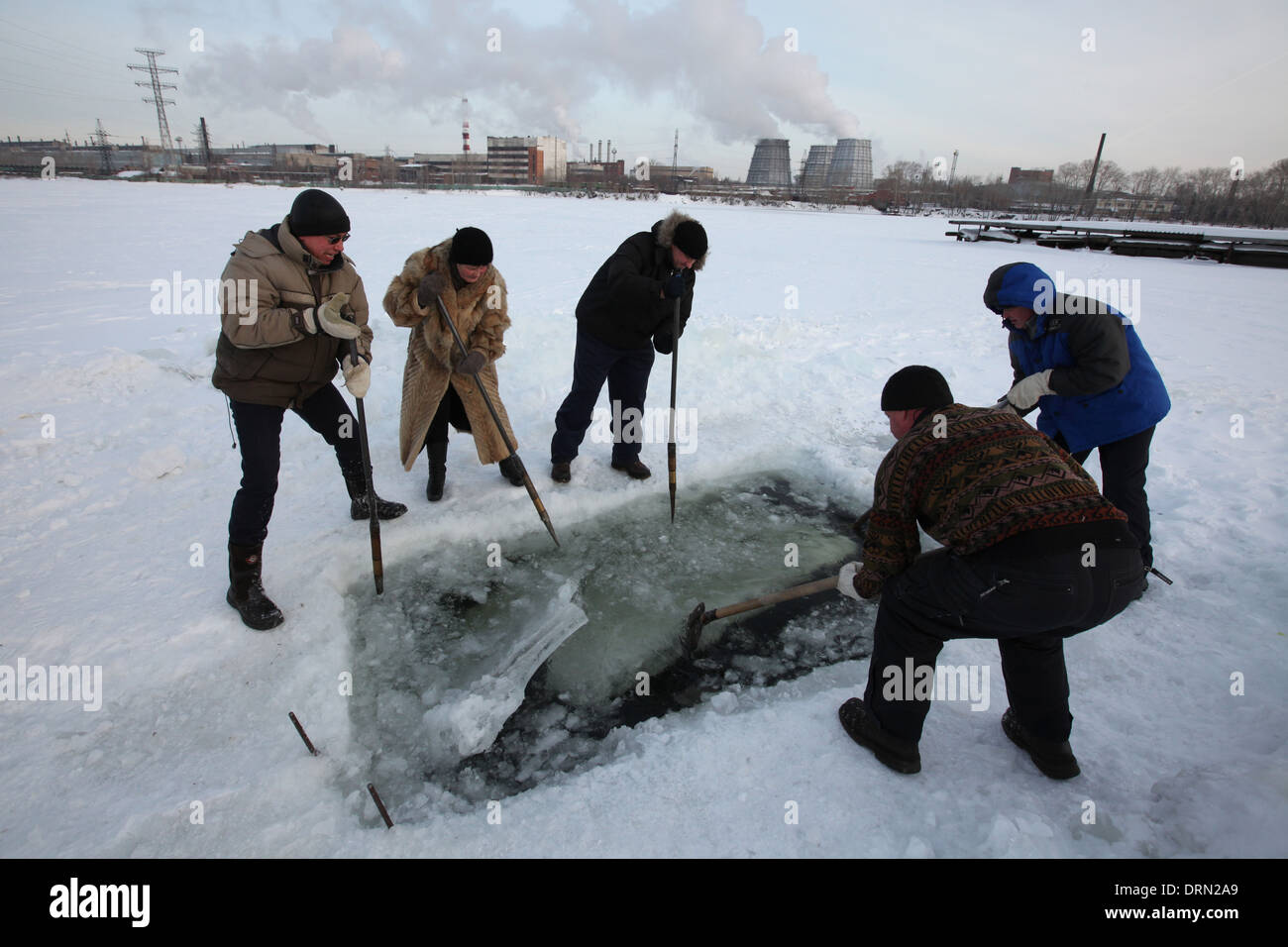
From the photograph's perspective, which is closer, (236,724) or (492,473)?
(236,724)

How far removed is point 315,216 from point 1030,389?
3.35m

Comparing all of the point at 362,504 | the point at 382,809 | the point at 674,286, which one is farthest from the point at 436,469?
the point at 382,809

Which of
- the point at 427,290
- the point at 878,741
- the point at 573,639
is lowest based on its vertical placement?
the point at 573,639

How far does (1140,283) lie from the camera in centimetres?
1245

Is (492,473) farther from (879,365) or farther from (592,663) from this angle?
(879,365)

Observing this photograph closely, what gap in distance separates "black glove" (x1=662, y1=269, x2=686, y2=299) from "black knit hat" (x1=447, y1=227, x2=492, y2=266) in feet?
3.35

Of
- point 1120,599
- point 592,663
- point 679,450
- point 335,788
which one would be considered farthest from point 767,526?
point 335,788

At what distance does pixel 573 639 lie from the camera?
3.03 metres

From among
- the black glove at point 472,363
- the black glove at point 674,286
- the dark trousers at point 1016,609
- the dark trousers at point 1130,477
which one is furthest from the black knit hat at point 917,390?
the black glove at point 472,363

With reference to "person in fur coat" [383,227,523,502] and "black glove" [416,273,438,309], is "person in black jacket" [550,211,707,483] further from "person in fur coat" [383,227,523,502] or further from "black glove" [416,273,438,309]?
"black glove" [416,273,438,309]

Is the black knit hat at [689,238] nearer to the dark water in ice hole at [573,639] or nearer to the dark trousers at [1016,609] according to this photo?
the dark water in ice hole at [573,639]

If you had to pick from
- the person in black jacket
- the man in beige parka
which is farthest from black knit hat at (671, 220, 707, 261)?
the man in beige parka

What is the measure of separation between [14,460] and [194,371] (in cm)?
162

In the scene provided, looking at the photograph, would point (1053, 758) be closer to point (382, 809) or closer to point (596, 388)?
point (382, 809)
